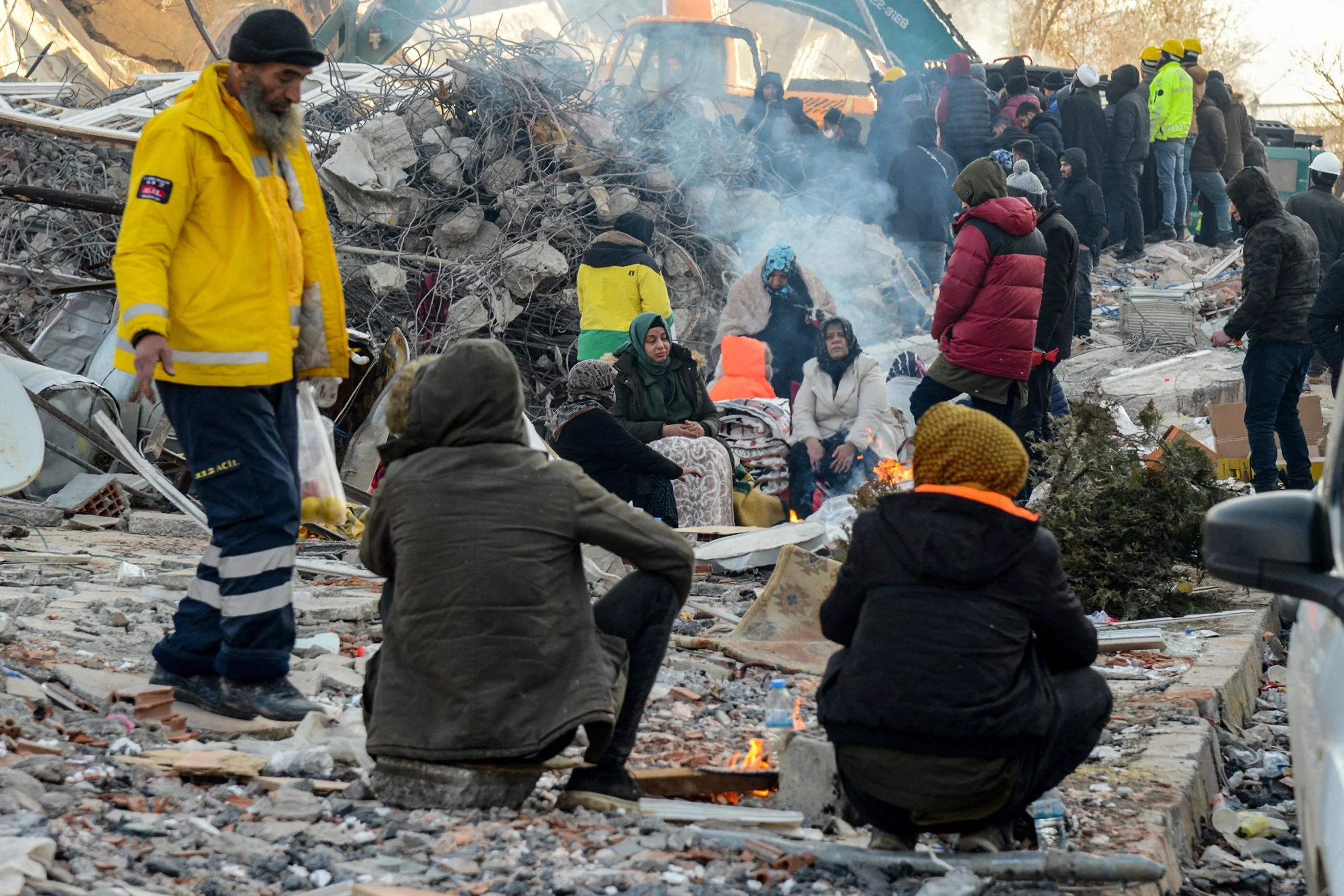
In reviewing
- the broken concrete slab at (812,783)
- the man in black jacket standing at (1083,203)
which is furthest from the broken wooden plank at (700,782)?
the man in black jacket standing at (1083,203)

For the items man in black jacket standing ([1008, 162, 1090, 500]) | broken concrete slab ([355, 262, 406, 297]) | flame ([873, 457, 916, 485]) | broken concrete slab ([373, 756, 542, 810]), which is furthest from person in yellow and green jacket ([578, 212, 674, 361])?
broken concrete slab ([373, 756, 542, 810])

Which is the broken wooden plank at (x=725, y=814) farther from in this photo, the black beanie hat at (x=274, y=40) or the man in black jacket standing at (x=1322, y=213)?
the man in black jacket standing at (x=1322, y=213)

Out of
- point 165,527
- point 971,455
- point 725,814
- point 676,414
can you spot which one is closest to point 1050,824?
point 725,814

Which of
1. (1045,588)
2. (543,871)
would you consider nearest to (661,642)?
(543,871)

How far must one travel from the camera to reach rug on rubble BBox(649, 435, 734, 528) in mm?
8516

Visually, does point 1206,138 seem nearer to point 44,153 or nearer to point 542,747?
point 44,153

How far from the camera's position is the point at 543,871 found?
10.1 ft

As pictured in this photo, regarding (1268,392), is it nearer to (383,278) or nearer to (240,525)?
(240,525)

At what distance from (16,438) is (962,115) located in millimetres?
11027

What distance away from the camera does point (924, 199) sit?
14.0 meters

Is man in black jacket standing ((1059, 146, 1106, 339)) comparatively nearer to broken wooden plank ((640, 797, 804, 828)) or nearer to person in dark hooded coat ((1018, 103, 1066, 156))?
person in dark hooded coat ((1018, 103, 1066, 156))

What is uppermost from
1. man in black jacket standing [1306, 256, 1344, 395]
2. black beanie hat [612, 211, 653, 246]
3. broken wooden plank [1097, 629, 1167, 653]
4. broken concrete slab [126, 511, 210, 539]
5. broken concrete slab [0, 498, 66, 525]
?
black beanie hat [612, 211, 653, 246]

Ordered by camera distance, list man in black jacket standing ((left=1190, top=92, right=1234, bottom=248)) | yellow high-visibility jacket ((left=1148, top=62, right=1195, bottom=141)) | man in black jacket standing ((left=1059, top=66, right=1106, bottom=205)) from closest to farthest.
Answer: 1. man in black jacket standing ((left=1059, top=66, right=1106, bottom=205))
2. yellow high-visibility jacket ((left=1148, top=62, right=1195, bottom=141))
3. man in black jacket standing ((left=1190, top=92, right=1234, bottom=248))

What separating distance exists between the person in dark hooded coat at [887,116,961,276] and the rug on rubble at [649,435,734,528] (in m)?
6.23
